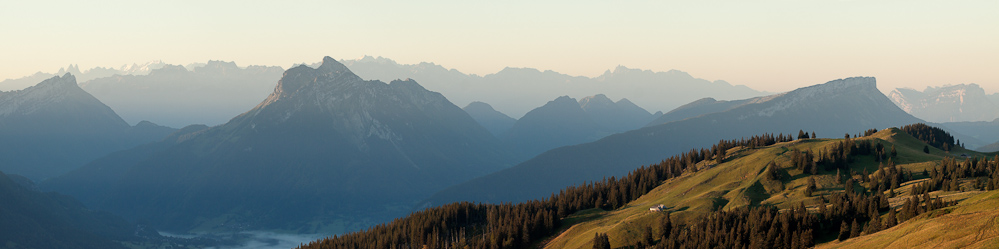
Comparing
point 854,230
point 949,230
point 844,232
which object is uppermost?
point 949,230

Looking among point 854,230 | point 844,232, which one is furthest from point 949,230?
point 844,232

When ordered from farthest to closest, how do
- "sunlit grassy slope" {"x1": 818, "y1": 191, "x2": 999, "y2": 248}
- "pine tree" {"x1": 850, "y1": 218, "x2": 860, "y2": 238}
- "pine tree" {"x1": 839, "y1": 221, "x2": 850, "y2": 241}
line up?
1. "pine tree" {"x1": 839, "y1": 221, "x2": 850, "y2": 241}
2. "pine tree" {"x1": 850, "y1": 218, "x2": 860, "y2": 238}
3. "sunlit grassy slope" {"x1": 818, "y1": 191, "x2": 999, "y2": 248}

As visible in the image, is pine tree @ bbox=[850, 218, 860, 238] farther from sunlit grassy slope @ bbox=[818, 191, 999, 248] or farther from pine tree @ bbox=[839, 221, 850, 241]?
sunlit grassy slope @ bbox=[818, 191, 999, 248]

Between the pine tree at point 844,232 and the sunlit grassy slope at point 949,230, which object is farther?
the pine tree at point 844,232

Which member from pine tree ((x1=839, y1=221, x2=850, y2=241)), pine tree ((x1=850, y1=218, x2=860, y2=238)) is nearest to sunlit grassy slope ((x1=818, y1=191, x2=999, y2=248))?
pine tree ((x1=839, y1=221, x2=850, y2=241))

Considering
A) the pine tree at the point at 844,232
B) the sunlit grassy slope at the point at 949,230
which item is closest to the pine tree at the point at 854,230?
the pine tree at the point at 844,232

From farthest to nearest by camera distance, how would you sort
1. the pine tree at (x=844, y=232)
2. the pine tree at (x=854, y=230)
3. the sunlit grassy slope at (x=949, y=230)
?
the pine tree at (x=844, y=232) < the pine tree at (x=854, y=230) < the sunlit grassy slope at (x=949, y=230)

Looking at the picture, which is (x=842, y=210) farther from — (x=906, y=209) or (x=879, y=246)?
(x=879, y=246)

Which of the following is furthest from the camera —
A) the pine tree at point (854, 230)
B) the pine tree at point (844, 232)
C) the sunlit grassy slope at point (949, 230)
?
the pine tree at point (844, 232)

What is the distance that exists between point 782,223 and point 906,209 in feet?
82.3

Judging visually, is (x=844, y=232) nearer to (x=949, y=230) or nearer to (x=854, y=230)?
(x=854, y=230)

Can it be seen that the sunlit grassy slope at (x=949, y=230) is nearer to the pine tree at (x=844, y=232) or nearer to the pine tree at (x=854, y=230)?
the pine tree at (x=844, y=232)

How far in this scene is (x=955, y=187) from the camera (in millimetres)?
191000

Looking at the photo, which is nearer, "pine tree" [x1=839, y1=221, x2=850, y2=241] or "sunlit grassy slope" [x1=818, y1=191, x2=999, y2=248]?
"sunlit grassy slope" [x1=818, y1=191, x2=999, y2=248]
